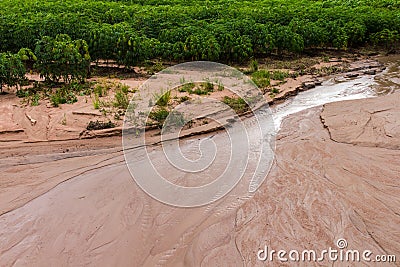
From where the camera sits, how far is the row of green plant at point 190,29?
48.6 ft

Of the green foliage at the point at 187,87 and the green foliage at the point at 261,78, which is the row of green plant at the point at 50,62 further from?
the green foliage at the point at 261,78

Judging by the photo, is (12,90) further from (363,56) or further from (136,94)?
(363,56)

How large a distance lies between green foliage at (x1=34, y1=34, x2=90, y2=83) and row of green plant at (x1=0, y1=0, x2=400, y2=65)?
0.10 metres

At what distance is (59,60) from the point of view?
1199 cm

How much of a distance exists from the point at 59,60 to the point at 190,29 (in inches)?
265

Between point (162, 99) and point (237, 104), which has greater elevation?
point (162, 99)

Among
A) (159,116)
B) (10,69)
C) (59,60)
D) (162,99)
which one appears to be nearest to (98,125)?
(159,116)

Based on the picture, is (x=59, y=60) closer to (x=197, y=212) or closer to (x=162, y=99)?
(x=162, y=99)

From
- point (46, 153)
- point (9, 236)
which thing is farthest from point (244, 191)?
point (46, 153)

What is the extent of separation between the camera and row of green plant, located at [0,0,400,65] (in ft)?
48.6

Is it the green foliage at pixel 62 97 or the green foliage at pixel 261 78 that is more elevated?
the green foliage at pixel 62 97

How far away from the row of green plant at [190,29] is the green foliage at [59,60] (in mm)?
102

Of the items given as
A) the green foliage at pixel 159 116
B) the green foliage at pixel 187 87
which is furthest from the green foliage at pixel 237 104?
the green foliage at pixel 159 116

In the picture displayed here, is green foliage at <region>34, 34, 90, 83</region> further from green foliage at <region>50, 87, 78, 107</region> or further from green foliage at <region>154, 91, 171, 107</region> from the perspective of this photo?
green foliage at <region>154, 91, 171, 107</region>
